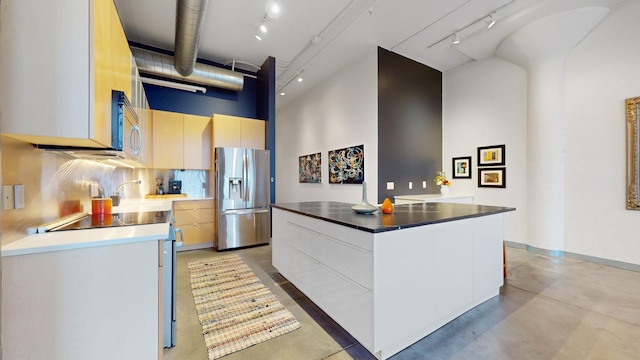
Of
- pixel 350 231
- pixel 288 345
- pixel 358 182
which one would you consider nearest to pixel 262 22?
pixel 358 182

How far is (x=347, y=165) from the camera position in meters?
4.83

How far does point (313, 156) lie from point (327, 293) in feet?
14.0

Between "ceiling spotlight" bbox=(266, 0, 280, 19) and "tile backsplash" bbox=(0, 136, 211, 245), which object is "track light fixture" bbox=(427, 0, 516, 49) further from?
"tile backsplash" bbox=(0, 136, 211, 245)

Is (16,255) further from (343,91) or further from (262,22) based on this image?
(343,91)

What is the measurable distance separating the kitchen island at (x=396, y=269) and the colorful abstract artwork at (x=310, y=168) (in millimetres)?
3367

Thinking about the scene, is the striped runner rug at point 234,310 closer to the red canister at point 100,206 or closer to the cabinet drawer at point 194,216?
the cabinet drawer at point 194,216

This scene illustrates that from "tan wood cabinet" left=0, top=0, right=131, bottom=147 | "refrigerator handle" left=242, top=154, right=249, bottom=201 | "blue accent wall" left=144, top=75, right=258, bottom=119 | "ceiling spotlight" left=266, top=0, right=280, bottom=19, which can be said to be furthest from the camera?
"blue accent wall" left=144, top=75, right=258, bottom=119

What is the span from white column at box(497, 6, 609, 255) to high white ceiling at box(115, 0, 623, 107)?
29 cm

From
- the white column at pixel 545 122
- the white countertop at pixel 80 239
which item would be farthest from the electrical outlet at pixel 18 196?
the white column at pixel 545 122

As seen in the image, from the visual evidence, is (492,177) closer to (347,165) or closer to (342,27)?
(347,165)

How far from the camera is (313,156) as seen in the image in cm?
597

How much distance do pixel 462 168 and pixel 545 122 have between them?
142 cm

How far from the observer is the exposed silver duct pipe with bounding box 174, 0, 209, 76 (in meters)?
2.75

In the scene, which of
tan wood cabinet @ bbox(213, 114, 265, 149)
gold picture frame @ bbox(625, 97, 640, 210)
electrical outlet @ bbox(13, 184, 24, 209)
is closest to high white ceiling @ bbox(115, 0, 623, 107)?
tan wood cabinet @ bbox(213, 114, 265, 149)
